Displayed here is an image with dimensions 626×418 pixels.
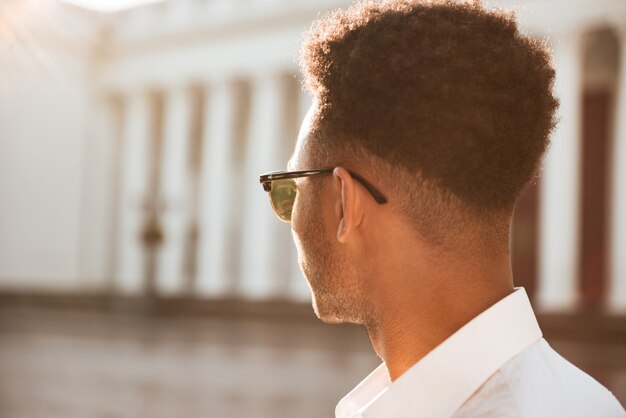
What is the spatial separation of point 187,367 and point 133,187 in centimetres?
3839

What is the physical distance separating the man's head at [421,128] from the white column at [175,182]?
46.1m

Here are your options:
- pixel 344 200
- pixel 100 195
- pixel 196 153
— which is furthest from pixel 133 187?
pixel 344 200

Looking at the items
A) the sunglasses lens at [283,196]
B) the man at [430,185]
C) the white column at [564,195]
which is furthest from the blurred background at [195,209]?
the man at [430,185]

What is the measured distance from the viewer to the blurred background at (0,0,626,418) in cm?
1546

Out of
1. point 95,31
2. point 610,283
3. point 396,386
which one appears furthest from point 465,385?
point 95,31

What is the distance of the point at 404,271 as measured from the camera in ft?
5.98

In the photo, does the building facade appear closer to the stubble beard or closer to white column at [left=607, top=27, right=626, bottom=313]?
white column at [left=607, top=27, right=626, bottom=313]

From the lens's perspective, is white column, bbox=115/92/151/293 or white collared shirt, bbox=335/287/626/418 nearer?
white collared shirt, bbox=335/287/626/418

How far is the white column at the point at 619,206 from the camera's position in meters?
31.0

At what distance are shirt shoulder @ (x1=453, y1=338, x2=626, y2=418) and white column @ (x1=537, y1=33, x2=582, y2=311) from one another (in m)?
31.8

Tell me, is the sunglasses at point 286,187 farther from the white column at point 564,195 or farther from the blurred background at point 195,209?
the white column at point 564,195

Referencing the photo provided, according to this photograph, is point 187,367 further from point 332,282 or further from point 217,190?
point 217,190

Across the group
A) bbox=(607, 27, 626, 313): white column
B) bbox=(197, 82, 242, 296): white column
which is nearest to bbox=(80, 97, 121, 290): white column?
bbox=(197, 82, 242, 296): white column

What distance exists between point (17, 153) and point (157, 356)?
40.5m
